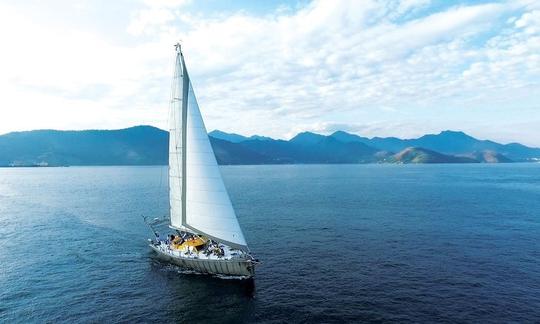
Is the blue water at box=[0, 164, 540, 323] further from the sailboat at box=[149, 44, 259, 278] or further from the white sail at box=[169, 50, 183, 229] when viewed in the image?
the white sail at box=[169, 50, 183, 229]

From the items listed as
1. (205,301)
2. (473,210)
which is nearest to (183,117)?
(205,301)

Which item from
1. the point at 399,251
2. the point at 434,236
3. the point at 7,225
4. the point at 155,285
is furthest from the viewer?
the point at 7,225

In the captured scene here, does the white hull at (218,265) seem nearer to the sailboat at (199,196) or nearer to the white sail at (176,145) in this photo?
the sailboat at (199,196)

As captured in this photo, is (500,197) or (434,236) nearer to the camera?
(434,236)

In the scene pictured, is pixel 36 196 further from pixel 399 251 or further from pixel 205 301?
pixel 399 251

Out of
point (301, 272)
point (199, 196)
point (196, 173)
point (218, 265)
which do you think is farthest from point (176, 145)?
point (301, 272)

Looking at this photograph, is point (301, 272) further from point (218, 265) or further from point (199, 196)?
point (199, 196)

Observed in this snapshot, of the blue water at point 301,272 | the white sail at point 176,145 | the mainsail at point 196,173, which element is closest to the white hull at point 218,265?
the blue water at point 301,272

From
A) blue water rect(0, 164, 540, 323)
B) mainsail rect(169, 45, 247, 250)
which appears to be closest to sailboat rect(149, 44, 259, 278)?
mainsail rect(169, 45, 247, 250)
